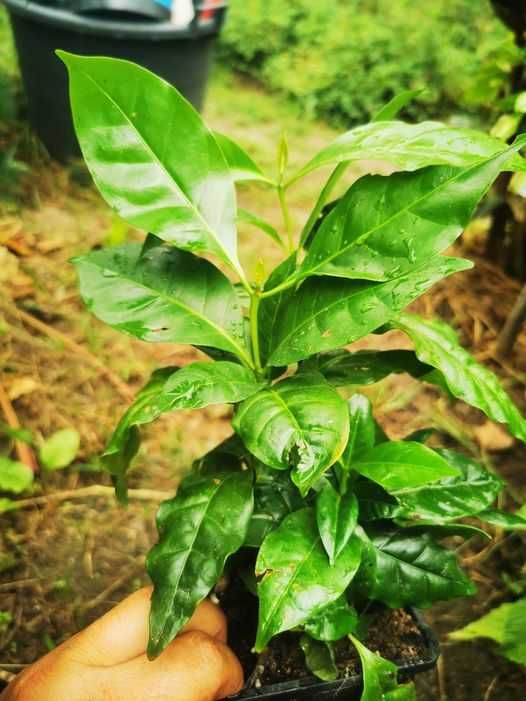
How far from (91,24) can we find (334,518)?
87.3 inches

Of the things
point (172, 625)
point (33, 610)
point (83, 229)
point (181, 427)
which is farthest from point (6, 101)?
point (172, 625)

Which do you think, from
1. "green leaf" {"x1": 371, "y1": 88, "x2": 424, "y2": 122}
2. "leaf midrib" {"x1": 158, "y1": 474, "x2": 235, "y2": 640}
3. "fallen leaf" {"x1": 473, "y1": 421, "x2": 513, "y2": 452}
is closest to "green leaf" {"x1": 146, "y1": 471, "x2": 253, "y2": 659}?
"leaf midrib" {"x1": 158, "y1": 474, "x2": 235, "y2": 640}

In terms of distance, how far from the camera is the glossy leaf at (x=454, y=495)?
3.36 ft

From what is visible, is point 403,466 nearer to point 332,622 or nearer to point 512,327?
point 332,622

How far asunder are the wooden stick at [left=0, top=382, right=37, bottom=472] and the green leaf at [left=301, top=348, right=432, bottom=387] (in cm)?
100

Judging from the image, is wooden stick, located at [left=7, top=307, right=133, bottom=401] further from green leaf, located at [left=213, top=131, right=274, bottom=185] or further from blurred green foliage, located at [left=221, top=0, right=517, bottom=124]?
blurred green foliage, located at [left=221, top=0, right=517, bottom=124]

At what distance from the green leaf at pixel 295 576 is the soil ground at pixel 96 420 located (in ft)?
2.40

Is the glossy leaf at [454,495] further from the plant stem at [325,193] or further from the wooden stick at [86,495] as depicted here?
the wooden stick at [86,495]

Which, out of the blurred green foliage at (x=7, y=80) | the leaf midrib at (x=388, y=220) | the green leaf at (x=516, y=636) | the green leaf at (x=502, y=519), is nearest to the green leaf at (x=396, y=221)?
the leaf midrib at (x=388, y=220)

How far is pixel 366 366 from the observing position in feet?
3.50

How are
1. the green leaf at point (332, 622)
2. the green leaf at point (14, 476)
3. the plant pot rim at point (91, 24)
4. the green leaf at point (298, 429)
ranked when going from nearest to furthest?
the green leaf at point (298, 429)
the green leaf at point (332, 622)
the green leaf at point (14, 476)
the plant pot rim at point (91, 24)

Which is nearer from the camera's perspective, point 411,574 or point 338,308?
point 338,308

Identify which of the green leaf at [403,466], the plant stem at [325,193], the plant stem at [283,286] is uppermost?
the plant stem at [325,193]

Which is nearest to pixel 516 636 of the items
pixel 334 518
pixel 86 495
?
pixel 334 518
